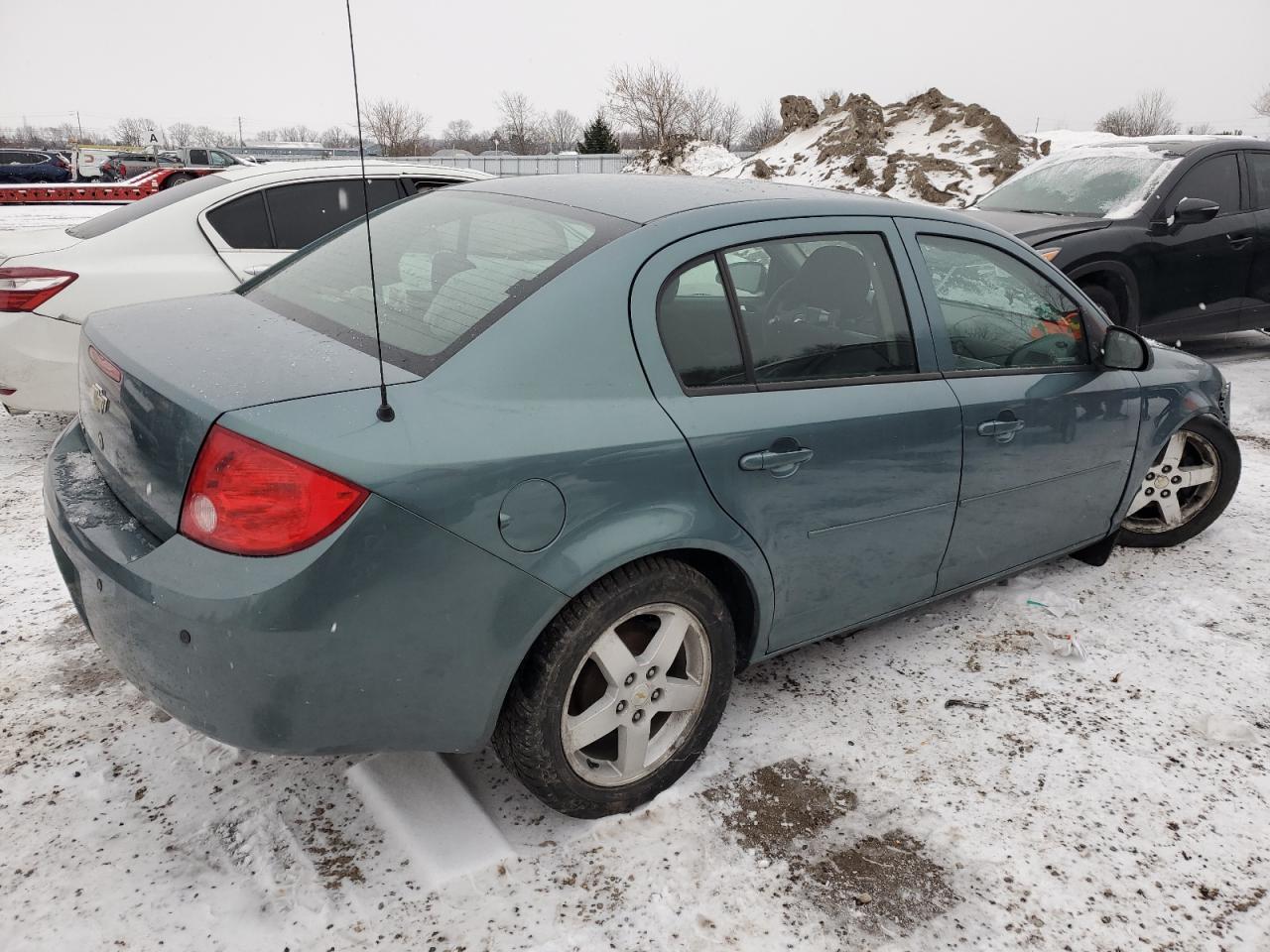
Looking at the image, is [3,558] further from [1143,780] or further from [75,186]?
[75,186]

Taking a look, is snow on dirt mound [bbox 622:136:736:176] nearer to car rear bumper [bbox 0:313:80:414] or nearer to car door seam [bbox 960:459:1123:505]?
car rear bumper [bbox 0:313:80:414]

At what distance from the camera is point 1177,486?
4.11 metres

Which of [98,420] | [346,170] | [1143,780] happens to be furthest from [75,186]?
[1143,780]

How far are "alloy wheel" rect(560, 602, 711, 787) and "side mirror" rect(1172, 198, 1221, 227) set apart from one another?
6249mm

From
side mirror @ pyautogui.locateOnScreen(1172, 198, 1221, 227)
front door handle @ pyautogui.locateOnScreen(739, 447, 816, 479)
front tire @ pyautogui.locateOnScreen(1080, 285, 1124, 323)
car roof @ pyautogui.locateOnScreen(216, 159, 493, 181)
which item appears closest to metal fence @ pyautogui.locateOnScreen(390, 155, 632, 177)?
side mirror @ pyautogui.locateOnScreen(1172, 198, 1221, 227)

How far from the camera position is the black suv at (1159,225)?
6.67m

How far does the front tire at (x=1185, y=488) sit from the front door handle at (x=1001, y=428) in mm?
1325

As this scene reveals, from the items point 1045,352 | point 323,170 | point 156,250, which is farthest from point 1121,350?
point 156,250

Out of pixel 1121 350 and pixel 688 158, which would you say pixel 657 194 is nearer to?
pixel 1121 350

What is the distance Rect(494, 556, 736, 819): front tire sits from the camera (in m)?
2.11

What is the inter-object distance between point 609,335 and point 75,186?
2518 centimetres

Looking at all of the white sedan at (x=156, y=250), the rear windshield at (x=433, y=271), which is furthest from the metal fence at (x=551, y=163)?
the rear windshield at (x=433, y=271)

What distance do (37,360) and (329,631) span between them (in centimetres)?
383

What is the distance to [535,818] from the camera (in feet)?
7.83
